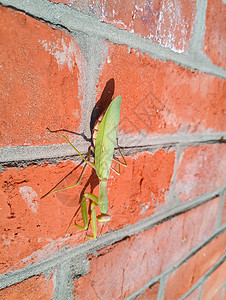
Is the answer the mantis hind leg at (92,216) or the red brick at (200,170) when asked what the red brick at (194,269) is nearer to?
the red brick at (200,170)

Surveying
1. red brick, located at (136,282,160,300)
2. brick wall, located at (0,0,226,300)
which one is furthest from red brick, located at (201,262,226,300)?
red brick, located at (136,282,160,300)

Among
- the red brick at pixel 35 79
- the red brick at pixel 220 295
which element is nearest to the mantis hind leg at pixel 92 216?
the red brick at pixel 35 79

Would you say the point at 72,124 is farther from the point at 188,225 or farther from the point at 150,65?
the point at 188,225

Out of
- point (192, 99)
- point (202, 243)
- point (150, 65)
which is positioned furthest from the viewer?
point (202, 243)

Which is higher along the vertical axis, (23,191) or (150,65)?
(150,65)

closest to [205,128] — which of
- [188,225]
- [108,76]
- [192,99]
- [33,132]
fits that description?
[192,99]

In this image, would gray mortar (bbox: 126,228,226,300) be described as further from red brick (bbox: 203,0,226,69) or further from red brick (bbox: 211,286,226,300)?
red brick (bbox: 203,0,226,69)
